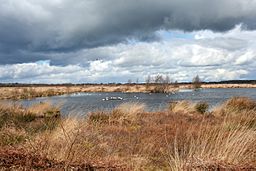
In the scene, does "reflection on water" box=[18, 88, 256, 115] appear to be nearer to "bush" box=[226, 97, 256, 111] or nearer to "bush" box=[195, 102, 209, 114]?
"bush" box=[195, 102, 209, 114]

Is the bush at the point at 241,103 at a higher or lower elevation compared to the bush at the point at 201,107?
higher

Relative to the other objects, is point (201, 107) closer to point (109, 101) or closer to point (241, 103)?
point (241, 103)

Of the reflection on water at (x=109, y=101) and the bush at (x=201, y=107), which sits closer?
the bush at (x=201, y=107)

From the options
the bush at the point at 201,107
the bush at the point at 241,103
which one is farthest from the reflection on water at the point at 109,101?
the bush at the point at 241,103

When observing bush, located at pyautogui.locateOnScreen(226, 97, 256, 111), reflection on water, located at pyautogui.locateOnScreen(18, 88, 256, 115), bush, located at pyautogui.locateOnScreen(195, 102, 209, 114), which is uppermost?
bush, located at pyautogui.locateOnScreen(226, 97, 256, 111)

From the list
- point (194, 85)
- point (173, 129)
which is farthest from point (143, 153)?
point (194, 85)

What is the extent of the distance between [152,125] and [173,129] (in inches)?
71.2

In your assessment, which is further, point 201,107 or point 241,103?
point 241,103

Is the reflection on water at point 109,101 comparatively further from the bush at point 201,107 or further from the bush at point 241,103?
the bush at point 241,103

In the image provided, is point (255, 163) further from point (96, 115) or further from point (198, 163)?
point (96, 115)

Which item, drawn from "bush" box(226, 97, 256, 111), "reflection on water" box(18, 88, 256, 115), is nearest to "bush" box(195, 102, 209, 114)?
"bush" box(226, 97, 256, 111)

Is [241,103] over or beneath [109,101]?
over

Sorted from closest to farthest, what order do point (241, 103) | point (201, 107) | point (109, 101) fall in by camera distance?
point (201, 107), point (241, 103), point (109, 101)

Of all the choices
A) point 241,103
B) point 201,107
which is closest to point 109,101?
point 201,107
